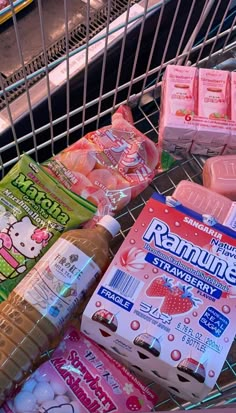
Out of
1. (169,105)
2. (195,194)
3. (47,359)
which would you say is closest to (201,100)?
(169,105)

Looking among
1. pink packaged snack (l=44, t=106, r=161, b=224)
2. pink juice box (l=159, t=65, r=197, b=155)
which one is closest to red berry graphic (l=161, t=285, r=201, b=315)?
pink packaged snack (l=44, t=106, r=161, b=224)

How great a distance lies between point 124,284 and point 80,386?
0.19m

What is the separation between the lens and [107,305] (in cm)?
101

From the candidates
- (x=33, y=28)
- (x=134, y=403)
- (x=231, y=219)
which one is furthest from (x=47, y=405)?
(x=33, y=28)

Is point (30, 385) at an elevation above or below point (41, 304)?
below

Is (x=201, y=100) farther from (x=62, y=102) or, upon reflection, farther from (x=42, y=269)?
(x=42, y=269)

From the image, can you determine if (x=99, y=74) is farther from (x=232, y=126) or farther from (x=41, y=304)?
(x=41, y=304)

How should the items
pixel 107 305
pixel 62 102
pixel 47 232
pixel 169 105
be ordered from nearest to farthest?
pixel 107 305 → pixel 47 232 → pixel 169 105 → pixel 62 102

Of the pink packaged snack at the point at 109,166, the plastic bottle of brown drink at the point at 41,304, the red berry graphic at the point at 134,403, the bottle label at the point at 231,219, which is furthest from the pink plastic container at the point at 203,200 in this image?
the red berry graphic at the point at 134,403

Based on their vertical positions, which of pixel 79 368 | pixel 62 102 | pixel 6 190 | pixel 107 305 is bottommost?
pixel 79 368

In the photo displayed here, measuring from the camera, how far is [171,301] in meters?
1.02

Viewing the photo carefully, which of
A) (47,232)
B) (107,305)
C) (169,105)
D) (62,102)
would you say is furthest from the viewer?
(62,102)

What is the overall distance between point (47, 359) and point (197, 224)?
0.35 m

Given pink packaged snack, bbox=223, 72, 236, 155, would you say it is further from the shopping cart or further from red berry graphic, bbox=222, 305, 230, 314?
red berry graphic, bbox=222, 305, 230, 314
